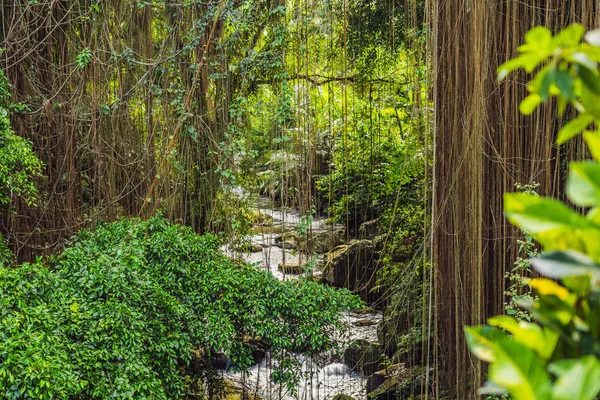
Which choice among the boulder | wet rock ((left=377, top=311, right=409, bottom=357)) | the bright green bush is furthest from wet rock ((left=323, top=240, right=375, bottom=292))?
the bright green bush

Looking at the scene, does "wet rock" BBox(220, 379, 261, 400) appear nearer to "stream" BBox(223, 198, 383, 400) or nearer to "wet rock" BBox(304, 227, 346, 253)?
"stream" BBox(223, 198, 383, 400)

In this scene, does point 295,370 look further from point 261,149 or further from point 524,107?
point 524,107

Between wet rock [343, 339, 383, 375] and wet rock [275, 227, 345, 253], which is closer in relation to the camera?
wet rock [343, 339, 383, 375]

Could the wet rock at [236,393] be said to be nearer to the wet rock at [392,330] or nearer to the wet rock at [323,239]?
the wet rock at [392,330]

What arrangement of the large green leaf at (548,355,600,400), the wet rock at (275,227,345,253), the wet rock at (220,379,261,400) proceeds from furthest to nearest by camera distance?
the wet rock at (275,227,345,253), the wet rock at (220,379,261,400), the large green leaf at (548,355,600,400)

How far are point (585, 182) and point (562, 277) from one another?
0.05 metres

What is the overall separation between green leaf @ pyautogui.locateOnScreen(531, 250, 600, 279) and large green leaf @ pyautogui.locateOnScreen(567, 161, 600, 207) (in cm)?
3

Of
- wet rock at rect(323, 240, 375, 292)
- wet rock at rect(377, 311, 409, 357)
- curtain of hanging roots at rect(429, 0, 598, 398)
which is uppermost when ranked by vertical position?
curtain of hanging roots at rect(429, 0, 598, 398)

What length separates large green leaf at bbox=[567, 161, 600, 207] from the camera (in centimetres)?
31

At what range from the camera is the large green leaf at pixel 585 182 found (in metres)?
0.31

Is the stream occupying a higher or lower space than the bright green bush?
lower

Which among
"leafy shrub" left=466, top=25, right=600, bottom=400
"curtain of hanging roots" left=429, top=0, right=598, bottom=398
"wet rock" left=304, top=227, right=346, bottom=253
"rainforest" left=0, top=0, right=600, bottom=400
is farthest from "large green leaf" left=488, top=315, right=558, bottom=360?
"wet rock" left=304, top=227, right=346, bottom=253

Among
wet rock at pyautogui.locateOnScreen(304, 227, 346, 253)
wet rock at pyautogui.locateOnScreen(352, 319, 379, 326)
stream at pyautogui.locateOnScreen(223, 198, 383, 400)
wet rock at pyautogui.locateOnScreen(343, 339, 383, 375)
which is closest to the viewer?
stream at pyautogui.locateOnScreen(223, 198, 383, 400)

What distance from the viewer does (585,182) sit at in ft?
1.02
